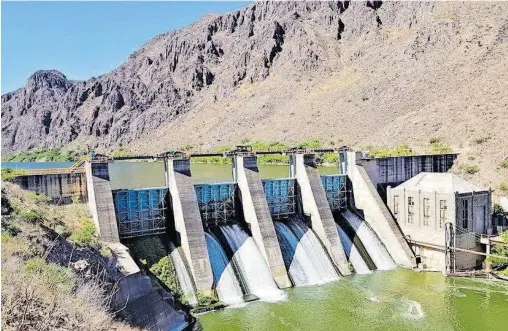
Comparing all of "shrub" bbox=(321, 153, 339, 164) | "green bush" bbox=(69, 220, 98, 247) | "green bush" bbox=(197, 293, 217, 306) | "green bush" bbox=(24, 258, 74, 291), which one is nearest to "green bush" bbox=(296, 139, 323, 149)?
"shrub" bbox=(321, 153, 339, 164)

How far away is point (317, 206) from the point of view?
27312 millimetres

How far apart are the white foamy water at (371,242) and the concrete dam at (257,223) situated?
0.21 feet

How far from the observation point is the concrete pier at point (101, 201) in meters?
20.5

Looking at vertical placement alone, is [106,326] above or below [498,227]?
above

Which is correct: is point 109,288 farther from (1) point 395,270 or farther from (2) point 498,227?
(2) point 498,227

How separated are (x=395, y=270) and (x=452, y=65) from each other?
67.7 m

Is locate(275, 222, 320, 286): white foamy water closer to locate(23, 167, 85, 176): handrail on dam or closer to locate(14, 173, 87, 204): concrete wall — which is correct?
locate(14, 173, 87, 204): concrete wall

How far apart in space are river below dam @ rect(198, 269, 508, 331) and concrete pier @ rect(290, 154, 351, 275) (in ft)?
5.44

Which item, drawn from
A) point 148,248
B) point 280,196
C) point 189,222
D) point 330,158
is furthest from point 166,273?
point 330,158

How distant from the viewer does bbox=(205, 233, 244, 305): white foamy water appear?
70.3 ft

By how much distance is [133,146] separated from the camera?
152m

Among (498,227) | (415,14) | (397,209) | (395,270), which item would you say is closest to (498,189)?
(498,227)

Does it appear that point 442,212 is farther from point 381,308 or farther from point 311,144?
point 311,144

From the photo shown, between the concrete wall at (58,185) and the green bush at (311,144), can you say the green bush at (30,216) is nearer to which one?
the concrete wall at (58,185)
